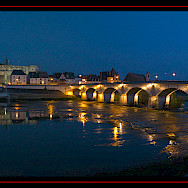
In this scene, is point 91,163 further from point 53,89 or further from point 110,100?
point 53,89

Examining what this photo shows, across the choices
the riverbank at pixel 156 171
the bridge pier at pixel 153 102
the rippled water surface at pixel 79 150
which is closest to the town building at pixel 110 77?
the bridge pier at pixel 153 102

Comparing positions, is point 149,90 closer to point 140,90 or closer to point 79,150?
point 140,90

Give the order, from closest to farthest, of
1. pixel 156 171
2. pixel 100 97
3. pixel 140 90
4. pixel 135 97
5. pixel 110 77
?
pixel 156 171 < pixel 140 90 < pixel 135 97 < pixel 100 97 < pixel 110 77

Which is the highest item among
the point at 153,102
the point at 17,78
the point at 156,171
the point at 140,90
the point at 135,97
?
the point at 17,78

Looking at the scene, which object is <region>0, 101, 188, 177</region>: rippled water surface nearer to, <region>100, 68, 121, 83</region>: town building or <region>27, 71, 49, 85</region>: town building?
<region>100, 68, 121, 83</region>: town building

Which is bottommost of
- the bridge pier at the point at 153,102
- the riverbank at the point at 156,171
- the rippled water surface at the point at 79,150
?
the rippled water surface at the point at 79,150

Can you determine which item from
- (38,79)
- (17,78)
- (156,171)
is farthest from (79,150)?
(17,78)

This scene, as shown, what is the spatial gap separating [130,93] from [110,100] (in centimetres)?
1538

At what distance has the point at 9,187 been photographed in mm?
A: 4672

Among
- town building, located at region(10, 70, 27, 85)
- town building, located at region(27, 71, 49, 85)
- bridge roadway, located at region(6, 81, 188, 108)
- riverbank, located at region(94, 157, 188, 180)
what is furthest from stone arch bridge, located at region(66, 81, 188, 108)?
town building, located at region(10, 70, 27, 85)

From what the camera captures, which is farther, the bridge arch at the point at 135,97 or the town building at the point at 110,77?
the town building at the point at 110,77

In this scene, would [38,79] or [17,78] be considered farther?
[38,79]

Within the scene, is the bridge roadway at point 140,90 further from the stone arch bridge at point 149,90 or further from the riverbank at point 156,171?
the riverbank at point 156,171
